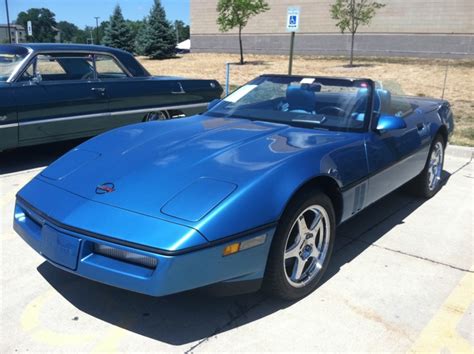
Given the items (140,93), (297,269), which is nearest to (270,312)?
(297,269)

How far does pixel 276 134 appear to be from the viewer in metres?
3.38

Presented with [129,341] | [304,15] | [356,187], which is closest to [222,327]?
[129,341]

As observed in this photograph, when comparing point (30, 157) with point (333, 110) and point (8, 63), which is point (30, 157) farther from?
point (333, 110)

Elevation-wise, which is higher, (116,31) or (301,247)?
(116,31)

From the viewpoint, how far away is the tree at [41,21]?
9981 cm

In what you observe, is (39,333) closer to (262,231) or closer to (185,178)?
(185,178)

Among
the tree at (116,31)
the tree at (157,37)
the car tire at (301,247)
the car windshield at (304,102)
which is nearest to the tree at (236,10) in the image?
the tree at (157,37)

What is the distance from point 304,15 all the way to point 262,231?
34.4 meters

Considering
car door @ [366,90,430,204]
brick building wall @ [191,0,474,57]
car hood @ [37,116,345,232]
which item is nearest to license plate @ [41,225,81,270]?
car hood @ [37,116,345,232]

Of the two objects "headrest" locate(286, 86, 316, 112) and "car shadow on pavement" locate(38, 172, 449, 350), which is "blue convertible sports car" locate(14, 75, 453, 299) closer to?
"headrest" locate(286, 86, 316, 112)

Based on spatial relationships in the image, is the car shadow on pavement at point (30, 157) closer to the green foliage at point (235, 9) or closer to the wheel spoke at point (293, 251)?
the wheel spoke at point (293, 251)

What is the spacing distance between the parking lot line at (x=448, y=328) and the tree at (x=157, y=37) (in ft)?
110

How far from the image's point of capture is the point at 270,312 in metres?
2.83

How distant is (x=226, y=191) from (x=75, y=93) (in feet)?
13.5
